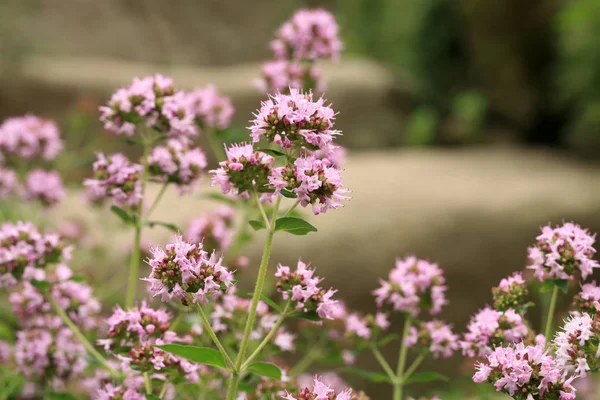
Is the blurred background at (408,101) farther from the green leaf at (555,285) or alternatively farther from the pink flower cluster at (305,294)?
the green leaf at (555,285)

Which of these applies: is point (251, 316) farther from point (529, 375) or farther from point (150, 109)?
point (150, 109)

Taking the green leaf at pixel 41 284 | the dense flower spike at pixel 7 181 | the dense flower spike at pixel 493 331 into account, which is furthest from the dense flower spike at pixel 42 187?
the dense flower spike at pixel 493 331

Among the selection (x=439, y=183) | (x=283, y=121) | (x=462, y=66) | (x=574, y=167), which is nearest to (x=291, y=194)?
(x=283, y=121)

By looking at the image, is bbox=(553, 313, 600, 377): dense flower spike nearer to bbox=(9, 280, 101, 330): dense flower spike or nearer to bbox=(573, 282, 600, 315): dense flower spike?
bbox=(573, 282, 600, 315): dense flower spike

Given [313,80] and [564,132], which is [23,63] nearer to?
[313,80]

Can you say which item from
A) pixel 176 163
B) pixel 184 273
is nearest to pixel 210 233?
pixel 176 163
